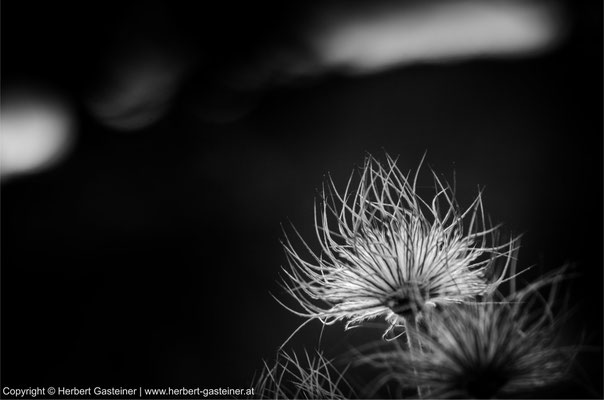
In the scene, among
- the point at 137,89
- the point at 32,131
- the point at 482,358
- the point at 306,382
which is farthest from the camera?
the point at 137,89

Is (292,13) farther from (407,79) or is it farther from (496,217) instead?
(496,217)

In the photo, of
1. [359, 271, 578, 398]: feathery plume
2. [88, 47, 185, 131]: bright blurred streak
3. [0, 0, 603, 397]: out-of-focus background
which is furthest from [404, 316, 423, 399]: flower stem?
[88, 47, 185, 131]: bright blurred streak

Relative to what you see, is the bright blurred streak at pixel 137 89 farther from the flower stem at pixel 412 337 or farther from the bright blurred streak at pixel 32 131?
the flower stem at pixel 412 337

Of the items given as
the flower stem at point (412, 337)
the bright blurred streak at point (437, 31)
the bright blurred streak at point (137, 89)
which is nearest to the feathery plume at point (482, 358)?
the flower stem at point (412, 337)

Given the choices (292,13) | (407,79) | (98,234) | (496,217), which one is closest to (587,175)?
(496,217)

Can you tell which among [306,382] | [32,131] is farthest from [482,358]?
[32,131]

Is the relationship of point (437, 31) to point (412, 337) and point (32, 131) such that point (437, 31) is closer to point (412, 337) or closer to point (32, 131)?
point (32, 131)
